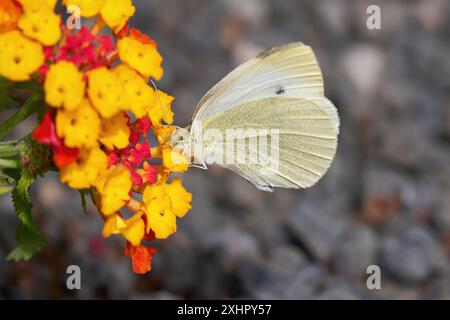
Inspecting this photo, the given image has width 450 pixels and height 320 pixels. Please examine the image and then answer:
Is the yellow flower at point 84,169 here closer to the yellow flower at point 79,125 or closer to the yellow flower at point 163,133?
the yellow flower at point 79,125

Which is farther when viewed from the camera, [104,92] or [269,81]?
[269,81]

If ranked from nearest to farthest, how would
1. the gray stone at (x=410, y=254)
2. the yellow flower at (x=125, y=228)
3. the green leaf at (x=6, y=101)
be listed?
1. the yellow flower at (x=125, y=228)
2. the green leaf at (x=6, y=101)
3. the gray stone at (x=410, y=254)

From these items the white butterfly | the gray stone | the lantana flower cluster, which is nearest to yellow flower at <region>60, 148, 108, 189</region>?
the lantana flower cluster

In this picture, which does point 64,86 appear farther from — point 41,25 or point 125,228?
point 125,228

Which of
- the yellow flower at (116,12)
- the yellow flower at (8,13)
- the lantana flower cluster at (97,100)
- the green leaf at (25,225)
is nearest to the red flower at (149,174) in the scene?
the lantana flower cluster at (97,100)

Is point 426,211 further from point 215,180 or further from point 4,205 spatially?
point 4,205

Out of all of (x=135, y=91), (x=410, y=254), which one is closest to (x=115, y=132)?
(x=135, y=91)
